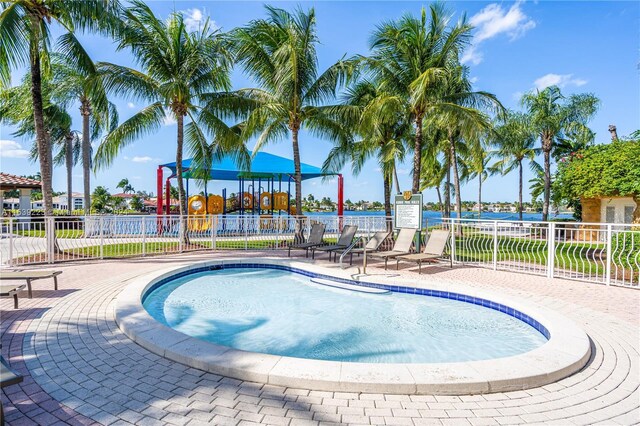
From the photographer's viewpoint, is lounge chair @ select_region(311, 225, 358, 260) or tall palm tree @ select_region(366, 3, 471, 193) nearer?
lounge chair @ select_region(311, 225, 358, 260)

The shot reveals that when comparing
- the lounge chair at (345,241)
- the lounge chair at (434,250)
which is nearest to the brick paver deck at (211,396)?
the lounge chair at (434,250)

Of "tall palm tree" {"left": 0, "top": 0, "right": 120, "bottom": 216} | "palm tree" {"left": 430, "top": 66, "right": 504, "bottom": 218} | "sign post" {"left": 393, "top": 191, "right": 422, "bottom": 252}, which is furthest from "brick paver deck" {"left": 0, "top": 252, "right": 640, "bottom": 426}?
"palm tree" {"left": 430, "top": 66, "right": 504, "bottom": 218}

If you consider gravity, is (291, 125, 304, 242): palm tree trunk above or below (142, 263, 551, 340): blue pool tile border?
above

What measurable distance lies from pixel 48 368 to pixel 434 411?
3.54m

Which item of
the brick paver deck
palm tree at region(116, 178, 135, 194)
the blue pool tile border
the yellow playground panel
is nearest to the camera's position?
the brick paver deck

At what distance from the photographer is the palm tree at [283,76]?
1195 centimetres

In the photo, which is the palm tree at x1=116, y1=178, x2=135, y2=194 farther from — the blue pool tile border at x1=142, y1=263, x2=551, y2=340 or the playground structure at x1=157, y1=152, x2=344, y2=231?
the blue pool tile border at x1=142, y1=263, x2=551, y2=340

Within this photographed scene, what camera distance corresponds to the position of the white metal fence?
26.2ft

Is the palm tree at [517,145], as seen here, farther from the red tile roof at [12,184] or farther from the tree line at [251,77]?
the red tile roof at [12,184]

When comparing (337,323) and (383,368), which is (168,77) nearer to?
(337,323)

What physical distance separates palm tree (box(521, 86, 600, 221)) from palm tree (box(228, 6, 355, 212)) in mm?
19253

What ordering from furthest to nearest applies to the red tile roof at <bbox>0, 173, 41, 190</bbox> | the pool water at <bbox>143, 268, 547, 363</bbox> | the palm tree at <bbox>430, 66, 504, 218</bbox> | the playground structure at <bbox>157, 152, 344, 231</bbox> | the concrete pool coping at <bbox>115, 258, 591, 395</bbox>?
the red tile roof at <bbox>0, 173, 41, 190</bbox> → the playground structure at <bbox>157, 152, 344, 231</bbox> → the palm tree at <bbox>430, 66, 504, 218</bbox> → the pool water at <bbox>143, 268, 547, 363</bbox> → the concrete pool coping at <bbox>115, 258, 591, 395</bbox>

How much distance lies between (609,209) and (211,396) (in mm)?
26942

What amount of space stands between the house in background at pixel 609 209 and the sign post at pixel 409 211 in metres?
18.7
